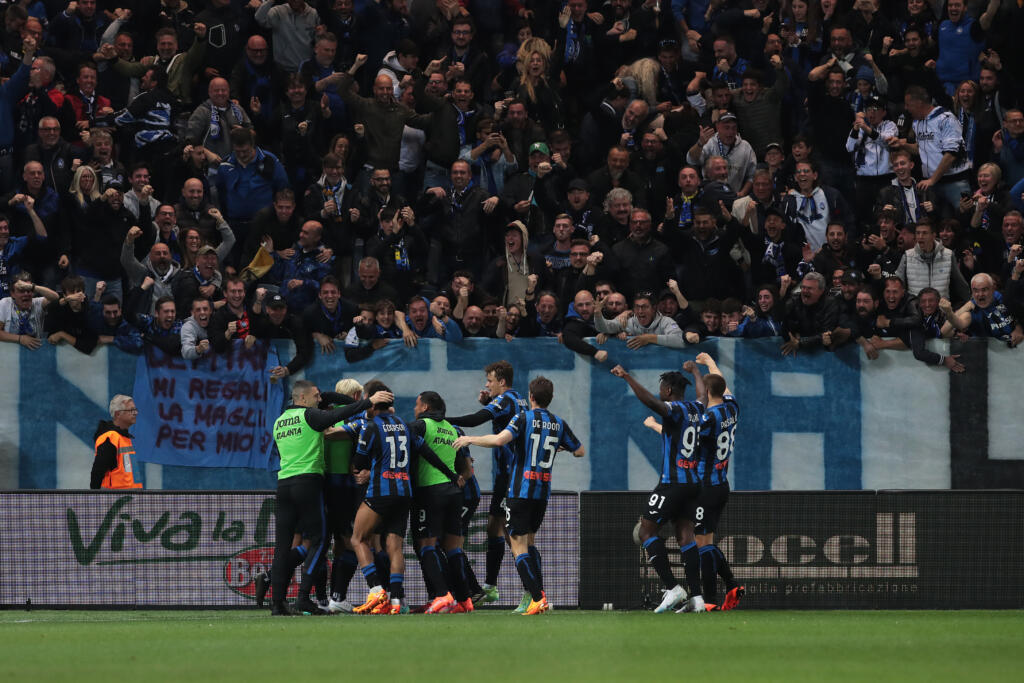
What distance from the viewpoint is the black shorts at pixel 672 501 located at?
14.4 m

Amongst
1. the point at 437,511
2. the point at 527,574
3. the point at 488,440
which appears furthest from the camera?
the point at 437,511

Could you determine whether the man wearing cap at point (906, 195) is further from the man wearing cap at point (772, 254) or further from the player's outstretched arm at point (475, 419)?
the player's outstretched arm at point (475, 419)

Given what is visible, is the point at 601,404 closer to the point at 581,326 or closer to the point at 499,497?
the point at 581,326

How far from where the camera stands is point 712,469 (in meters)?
14.6

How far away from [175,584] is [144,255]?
4.92 meters

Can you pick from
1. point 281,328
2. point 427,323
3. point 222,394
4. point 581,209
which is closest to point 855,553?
point 427,323

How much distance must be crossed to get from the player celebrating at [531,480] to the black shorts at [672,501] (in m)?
0.99

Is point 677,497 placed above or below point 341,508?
above

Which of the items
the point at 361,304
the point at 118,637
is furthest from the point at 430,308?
the point at 118,637

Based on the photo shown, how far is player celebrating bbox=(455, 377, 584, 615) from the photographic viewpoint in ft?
47.2

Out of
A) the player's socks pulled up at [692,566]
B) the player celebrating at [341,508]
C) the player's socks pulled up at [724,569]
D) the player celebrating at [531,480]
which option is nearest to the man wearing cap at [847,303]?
the player's socks pulled up at [724,569]

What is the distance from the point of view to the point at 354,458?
48.2 feet

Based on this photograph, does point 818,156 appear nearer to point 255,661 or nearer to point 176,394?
point 176,394

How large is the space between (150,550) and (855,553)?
7.11 meters
